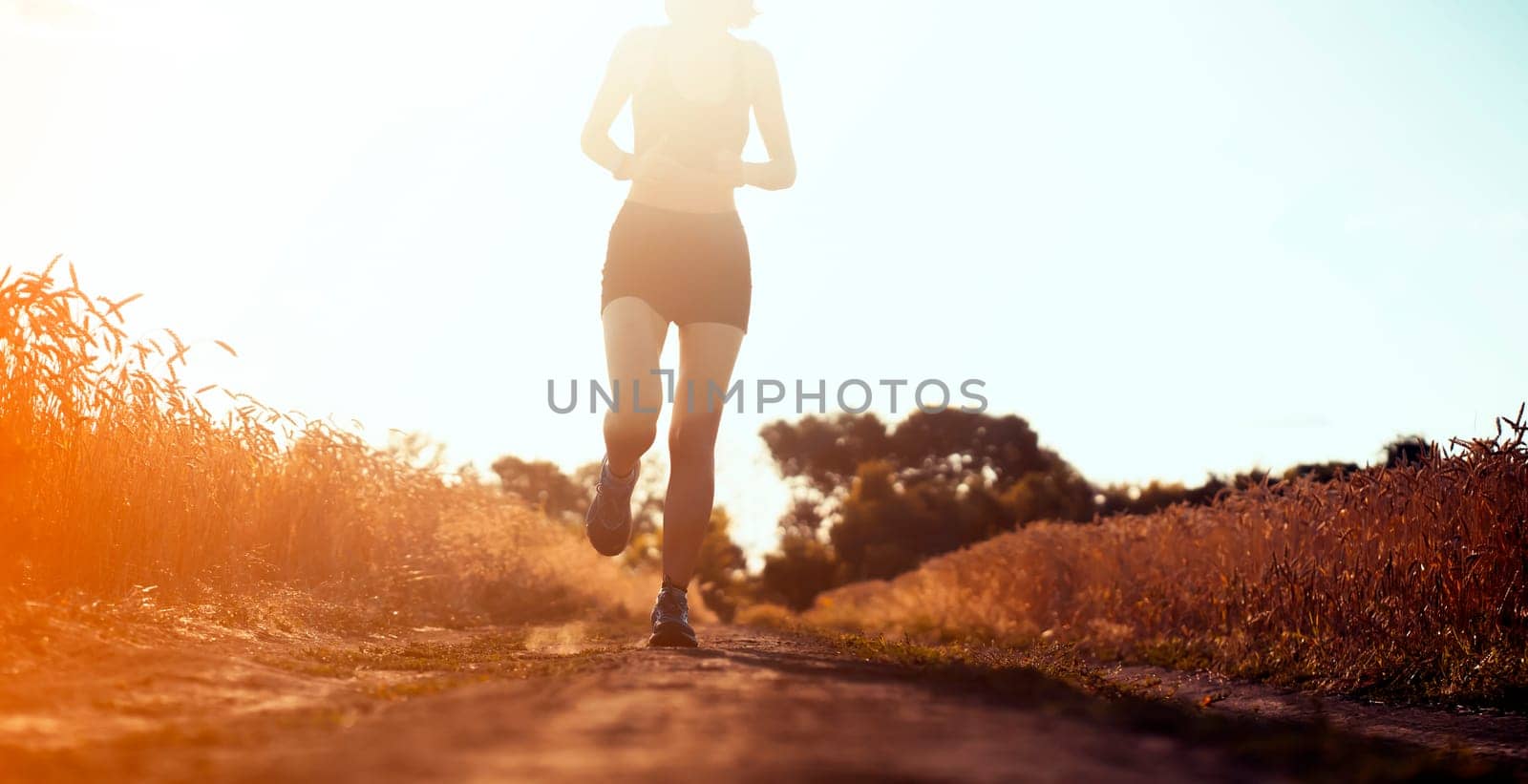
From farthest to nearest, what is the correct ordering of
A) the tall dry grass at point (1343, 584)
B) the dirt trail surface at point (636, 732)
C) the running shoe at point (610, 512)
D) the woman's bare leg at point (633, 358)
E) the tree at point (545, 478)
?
the tree at point (545, 478), the tall dry grass at point (1343, 584), the running shoe at point (610, 512), the woman's bare leg at point (633, 358), the dirt trail surface at point (636, 732)

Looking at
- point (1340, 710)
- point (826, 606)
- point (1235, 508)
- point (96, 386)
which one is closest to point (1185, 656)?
point (1235, 508)

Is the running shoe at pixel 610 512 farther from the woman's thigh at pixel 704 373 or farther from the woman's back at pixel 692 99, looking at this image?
the woman's back at pixel 692 99

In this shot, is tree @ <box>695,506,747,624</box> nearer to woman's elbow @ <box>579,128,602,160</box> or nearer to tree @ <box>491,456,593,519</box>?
tree @ <box>491,456,593,519</box>

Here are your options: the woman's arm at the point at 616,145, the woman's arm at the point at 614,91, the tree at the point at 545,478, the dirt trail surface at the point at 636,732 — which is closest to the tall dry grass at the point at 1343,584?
the dirt trail surface at the point at 636,732

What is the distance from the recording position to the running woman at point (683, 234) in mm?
4480

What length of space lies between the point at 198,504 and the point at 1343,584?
6.08 metres

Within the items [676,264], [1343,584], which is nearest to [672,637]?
[676,264]

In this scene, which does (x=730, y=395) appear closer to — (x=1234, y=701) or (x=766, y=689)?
(x=766, y=689)

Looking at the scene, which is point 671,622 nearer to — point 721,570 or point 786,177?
point 786,177

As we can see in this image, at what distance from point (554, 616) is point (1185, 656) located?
4.62m

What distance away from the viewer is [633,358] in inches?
175

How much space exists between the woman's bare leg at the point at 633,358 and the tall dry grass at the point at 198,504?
2125 millimetres

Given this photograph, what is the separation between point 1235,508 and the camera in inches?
344

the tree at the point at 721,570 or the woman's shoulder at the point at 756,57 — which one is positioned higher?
the woman's shoulder at the point at 756,57
